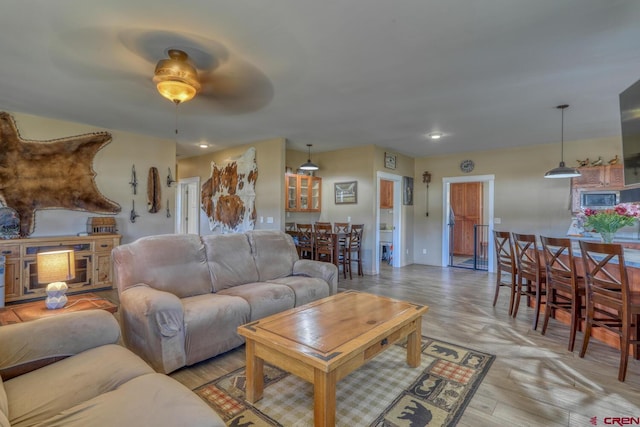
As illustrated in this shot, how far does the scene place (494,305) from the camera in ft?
13.0

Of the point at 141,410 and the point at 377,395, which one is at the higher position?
the point at 141,410

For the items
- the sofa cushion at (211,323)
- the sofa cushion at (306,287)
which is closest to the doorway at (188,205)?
the sofa cushion at (306,287)

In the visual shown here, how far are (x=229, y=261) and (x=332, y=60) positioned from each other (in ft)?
7.23

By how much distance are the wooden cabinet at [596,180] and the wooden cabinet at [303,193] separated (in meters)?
4.80

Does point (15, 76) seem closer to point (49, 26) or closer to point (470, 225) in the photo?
point (49, 26)

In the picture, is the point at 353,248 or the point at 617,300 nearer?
the point at 617,300

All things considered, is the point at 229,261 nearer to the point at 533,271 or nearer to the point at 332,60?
the point at 332,60

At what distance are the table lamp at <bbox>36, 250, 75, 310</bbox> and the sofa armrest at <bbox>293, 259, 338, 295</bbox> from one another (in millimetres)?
2164

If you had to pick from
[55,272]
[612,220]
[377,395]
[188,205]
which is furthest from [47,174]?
[612,220]

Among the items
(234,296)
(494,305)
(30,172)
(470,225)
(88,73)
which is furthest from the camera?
(470,225)

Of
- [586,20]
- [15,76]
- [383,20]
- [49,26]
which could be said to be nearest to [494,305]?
[586,20]

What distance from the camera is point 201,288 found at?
2.90m

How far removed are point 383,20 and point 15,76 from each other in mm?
3608

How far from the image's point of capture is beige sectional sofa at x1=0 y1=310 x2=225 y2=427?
1.12 metres
